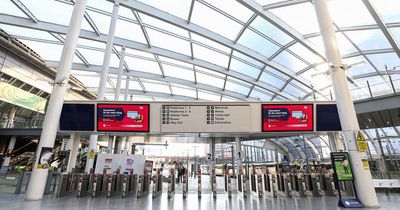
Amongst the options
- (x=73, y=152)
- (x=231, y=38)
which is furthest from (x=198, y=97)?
(x=73, y=152)

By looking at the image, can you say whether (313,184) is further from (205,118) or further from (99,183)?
(99,183)

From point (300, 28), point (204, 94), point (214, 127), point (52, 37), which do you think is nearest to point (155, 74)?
point (204, 94)

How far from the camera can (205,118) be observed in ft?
31.9

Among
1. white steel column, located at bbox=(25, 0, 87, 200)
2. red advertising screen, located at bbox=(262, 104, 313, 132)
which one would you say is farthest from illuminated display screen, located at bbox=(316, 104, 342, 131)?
white steel column, located at bbox=(25, 0, 87, 200)

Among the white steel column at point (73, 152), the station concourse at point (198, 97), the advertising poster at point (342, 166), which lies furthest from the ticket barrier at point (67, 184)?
the advertising poster at point (342, 166)

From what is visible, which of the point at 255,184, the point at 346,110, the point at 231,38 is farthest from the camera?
the point at 231,38

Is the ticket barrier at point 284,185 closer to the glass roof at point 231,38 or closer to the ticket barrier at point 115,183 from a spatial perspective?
the glass roof at point 231,38

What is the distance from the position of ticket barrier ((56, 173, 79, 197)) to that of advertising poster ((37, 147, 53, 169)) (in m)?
1.38

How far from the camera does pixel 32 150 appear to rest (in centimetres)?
2795

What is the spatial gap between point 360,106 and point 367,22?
5.32m

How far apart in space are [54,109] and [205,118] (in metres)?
5.76

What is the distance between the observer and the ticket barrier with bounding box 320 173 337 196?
10.3 m

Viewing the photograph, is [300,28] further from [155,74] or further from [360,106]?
[155,74]

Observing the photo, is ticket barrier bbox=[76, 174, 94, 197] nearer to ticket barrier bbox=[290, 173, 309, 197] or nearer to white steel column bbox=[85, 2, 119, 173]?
white steel column bbox=[85, 2, 119, 173]
